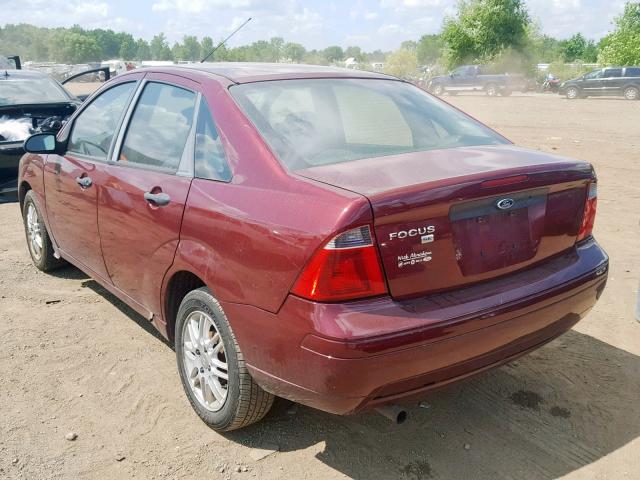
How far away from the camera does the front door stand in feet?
12.9

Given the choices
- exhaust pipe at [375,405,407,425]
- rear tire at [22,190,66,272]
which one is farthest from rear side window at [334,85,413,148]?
rear tire at [22,190,66,272]

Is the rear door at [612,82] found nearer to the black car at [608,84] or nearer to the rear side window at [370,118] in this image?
the black car at [608,84]

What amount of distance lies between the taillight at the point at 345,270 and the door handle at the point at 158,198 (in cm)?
108

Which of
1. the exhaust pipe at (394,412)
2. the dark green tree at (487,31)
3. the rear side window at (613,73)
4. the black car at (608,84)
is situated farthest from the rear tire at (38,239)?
the dark green tree at (487,31)

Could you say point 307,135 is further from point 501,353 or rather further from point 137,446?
point 137,446

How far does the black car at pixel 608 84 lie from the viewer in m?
30.6

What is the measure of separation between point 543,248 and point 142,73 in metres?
2.54

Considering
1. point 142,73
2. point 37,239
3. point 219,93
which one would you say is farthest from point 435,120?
point 37,239

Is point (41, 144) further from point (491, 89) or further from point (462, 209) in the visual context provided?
point (491, 89)

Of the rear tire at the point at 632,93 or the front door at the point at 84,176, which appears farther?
the rear tire at the point at 632,93

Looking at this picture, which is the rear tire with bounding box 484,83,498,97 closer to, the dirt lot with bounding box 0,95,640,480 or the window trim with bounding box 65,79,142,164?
the dirt lot with bounding box 0,95,640,480

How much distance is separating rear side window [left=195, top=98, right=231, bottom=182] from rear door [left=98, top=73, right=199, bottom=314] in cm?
6

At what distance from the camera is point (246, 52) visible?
63.9 meters

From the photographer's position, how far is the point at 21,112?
8.36m
